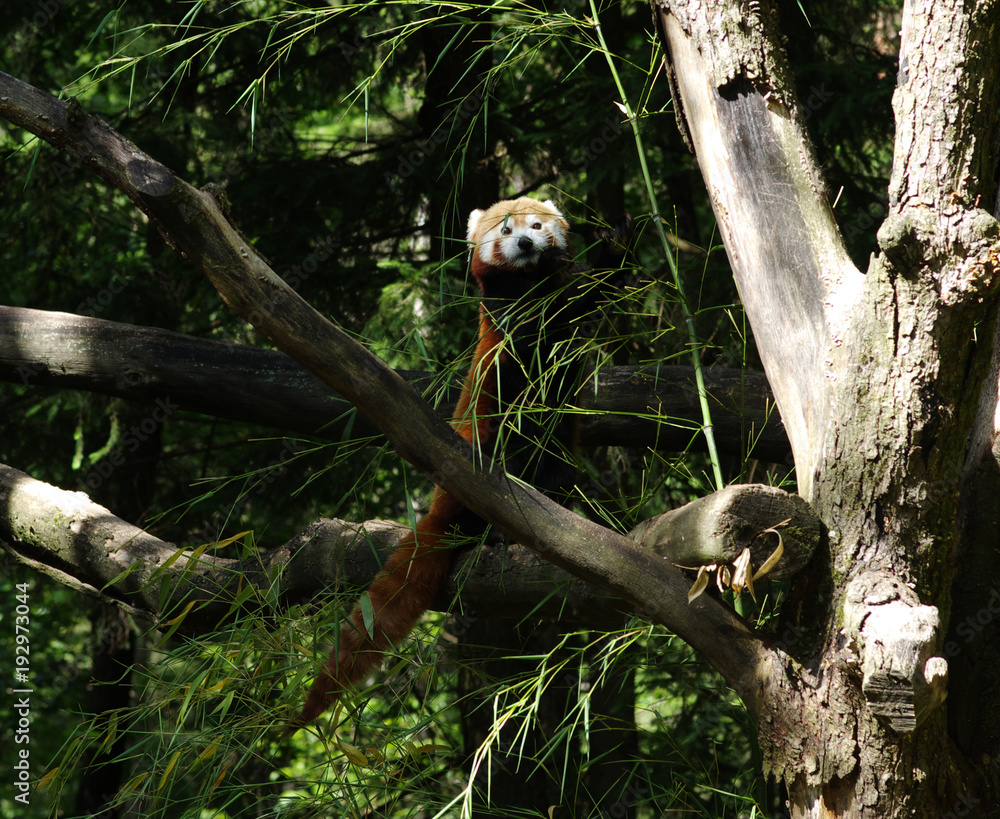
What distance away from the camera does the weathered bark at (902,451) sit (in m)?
1.38

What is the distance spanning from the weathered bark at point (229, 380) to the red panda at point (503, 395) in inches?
9.7

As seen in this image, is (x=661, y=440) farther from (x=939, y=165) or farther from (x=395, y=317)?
(x=939, y=165)

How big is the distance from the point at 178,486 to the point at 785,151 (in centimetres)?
469

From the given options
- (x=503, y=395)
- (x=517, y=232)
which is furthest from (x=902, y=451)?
(x=517, y=232)

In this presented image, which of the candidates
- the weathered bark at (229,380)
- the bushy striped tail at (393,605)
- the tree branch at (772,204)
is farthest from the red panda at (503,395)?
the tree branch at (772,204)

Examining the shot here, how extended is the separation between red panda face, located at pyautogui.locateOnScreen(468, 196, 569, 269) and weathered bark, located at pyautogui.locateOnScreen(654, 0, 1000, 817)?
1.37 meters

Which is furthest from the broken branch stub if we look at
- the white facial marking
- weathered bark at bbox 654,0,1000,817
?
the white facial marking

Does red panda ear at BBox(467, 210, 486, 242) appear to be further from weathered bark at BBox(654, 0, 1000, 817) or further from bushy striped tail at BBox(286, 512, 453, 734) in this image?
weathered bark at BBox(654, 0, 1000, 817)

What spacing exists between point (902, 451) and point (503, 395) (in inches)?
65.5

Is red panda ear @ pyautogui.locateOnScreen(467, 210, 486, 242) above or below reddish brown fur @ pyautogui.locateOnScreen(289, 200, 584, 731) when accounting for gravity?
above

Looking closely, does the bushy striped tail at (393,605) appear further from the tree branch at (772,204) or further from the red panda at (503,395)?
the tree branch at (772,204)

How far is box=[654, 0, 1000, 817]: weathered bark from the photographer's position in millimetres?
1382

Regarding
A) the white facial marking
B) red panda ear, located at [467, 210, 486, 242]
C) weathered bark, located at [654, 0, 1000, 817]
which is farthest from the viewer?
red panda ear, located at [467, 210, 486, 242]

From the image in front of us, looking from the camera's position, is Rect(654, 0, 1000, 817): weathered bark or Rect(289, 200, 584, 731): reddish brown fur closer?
Rect(654, 0, 1000, 817): weathered bark
